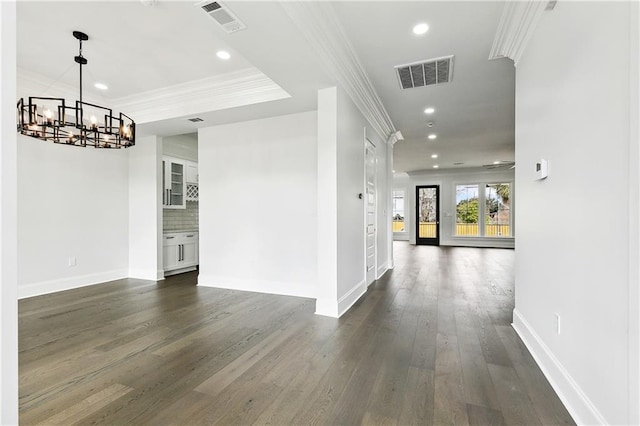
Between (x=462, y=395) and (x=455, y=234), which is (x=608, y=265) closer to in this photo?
(x=462, y=395)

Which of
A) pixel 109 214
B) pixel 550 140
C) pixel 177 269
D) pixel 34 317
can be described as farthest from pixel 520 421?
pixel 109 214

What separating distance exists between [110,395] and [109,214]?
426 cm

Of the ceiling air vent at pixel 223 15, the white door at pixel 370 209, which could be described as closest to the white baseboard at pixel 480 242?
the white door at pixel 370 209

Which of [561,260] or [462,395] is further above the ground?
[561,260]

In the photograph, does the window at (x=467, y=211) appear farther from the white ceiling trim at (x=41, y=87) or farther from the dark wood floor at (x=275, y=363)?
the white ceiling trim at (x=41, y=87)

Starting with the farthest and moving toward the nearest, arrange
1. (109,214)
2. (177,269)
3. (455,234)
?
(455,234)
(177,269)
(109,214)

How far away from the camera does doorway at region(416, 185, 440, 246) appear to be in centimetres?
1184

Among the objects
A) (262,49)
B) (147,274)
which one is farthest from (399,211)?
(262,49)

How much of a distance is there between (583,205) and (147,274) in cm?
591

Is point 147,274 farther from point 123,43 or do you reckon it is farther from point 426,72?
point 426,72

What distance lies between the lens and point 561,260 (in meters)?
1.89

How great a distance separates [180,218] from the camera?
643cm

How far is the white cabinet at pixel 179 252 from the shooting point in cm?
562

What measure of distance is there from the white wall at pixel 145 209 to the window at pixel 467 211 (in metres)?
10.00
